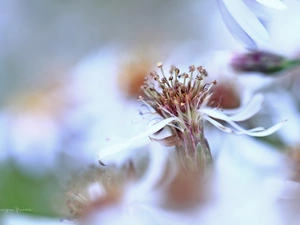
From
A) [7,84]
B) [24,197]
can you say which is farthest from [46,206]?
[7,84]

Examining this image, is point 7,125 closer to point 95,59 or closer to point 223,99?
point 95,59

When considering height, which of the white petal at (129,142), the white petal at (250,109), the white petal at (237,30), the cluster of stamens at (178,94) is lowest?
the white petal at (129,142)

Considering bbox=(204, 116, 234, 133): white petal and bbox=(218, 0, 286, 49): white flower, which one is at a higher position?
bbox=(218, 0, 286, 49): white flower

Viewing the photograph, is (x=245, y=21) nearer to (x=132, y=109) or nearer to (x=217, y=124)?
(x=217, y=124)

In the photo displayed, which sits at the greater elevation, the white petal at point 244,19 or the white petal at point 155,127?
the white petal at point 244,19

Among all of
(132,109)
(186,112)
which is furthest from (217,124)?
(132,109)

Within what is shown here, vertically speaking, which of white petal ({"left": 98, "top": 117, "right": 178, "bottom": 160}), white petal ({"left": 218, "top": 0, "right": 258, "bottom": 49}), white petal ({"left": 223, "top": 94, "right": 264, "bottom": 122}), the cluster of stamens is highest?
white petal ({"left": 218, "top": 0, "right": 258, "bottom": 49})
